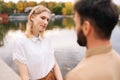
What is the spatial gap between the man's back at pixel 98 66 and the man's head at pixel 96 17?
2.7 inches

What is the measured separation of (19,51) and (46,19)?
1.08 feet

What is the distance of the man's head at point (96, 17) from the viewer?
158cm

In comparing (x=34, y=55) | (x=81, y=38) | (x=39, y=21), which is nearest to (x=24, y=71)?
(x=34, y=55)

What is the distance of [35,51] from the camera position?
278 cm

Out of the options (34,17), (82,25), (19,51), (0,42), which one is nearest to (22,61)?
(19,51)

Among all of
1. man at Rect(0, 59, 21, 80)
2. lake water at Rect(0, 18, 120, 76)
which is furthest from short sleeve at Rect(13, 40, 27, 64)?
man at Rect(0, 59, 21, 80)

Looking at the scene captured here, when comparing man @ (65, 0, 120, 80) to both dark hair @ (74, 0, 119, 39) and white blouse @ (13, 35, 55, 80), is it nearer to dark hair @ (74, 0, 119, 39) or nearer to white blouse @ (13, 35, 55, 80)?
dark hair @ (74, 0, 119, 39)

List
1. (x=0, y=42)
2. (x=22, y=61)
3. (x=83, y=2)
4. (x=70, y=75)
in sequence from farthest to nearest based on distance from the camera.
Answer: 1. (x=0, y=42)
2. (x=22, y=61)
3. (x=83, y=2)
4. (x=70, y=75)

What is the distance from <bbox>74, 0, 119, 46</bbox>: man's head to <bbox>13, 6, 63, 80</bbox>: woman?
120 centimetres

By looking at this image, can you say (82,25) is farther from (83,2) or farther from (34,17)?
(34,17)

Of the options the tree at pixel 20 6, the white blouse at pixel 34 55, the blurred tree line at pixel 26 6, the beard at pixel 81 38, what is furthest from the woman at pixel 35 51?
the tree at pixel 20 6

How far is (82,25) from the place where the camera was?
1.61 m

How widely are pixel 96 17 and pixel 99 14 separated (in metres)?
0.02

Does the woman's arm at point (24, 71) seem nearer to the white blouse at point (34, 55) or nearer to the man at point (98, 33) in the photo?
the white blouse at point (34, 55)
